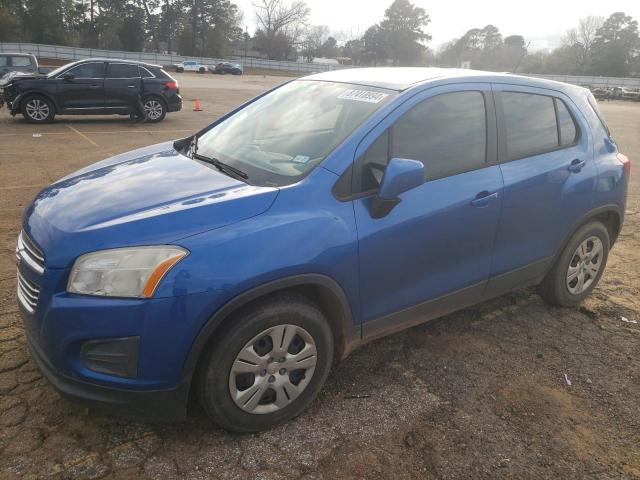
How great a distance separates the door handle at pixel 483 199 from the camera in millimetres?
3027

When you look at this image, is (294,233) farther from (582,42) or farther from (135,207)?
(582,42)

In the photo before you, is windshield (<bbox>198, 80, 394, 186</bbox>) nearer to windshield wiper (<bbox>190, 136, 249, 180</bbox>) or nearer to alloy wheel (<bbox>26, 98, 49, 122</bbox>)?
windshield wiper (<bbox>190, 136, 249, 180</bbox>)

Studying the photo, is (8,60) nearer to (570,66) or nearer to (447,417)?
(447,417)

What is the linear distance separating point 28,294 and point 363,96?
2071 millimetres

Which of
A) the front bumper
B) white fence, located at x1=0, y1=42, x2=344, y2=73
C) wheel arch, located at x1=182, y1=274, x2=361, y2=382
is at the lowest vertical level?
the front bumper

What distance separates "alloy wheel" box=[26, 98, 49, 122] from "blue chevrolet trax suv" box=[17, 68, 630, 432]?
35.9 ft

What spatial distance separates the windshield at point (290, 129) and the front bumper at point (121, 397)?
1.12m

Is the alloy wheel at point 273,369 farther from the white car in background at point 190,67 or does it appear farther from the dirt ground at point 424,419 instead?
the white car in background at point 190,67

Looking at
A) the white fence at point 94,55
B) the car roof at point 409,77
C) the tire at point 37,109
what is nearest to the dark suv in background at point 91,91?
the tire at point 37,109

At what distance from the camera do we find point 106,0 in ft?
208

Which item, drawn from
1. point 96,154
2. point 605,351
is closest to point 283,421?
point 605,351

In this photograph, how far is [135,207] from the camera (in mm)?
2414

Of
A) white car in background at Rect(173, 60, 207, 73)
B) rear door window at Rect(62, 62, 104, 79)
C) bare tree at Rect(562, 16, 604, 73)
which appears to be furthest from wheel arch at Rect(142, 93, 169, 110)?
bare tree at Rect(562, 16, 604, 73)

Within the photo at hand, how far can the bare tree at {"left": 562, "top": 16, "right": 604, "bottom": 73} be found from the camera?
7300 cm
